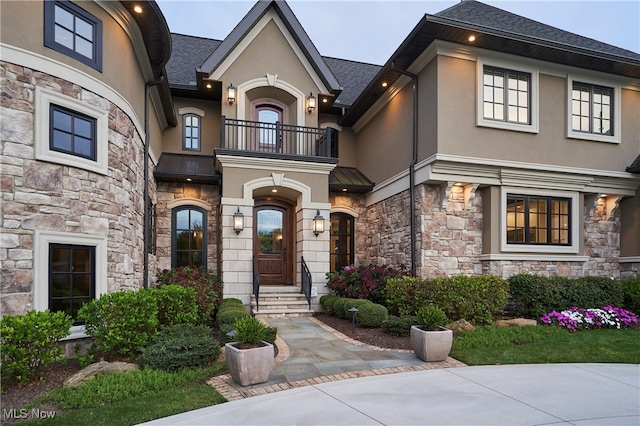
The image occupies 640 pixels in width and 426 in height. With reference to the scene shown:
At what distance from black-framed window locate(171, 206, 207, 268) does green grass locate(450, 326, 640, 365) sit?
790 centimetres

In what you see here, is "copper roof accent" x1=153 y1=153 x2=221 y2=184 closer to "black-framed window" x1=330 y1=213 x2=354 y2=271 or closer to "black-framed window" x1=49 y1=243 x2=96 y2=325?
"black-framed window" x1=330 y1=213 x2=354 y2=271

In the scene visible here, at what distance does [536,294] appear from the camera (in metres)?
9.34

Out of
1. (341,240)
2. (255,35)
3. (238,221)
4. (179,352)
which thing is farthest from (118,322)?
(255,35)

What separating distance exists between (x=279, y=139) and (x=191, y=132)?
9.84 ft

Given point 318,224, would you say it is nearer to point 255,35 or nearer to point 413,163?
point 413,163

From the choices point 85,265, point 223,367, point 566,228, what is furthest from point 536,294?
point 85,265

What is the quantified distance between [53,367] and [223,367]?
252cm

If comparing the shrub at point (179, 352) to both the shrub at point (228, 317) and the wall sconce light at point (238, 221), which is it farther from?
the wall sconce light at point (238, 221)

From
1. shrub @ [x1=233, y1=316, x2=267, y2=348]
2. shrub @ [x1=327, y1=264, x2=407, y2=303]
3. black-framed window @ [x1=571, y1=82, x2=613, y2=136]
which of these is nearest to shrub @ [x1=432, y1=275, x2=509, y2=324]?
shrub @ [x1=327, y1=264, x2=407, y2=303]

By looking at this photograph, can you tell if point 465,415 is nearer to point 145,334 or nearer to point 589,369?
point 589,369

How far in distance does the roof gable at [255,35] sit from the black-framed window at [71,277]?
6677mm

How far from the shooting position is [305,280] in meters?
11.2

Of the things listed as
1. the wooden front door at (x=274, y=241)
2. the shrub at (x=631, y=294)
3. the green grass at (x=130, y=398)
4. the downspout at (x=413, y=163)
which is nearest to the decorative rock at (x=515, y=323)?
the downspout at (x=413, y=163)

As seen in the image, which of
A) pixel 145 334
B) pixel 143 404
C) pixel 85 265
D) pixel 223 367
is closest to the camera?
pixel 143 404
